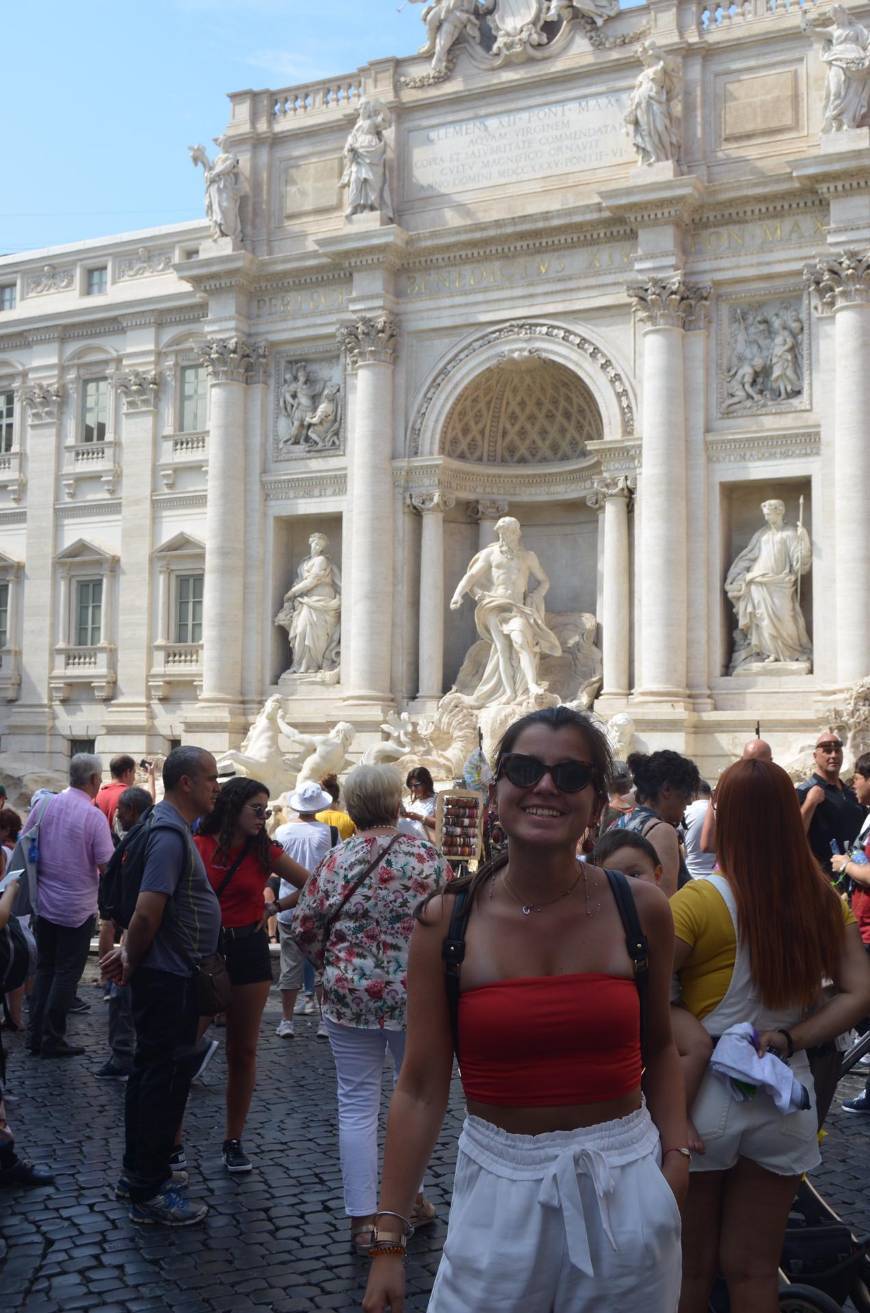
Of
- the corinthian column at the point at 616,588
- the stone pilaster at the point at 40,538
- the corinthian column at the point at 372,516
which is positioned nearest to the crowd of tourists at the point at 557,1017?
the corinthian column at the point at 616,588

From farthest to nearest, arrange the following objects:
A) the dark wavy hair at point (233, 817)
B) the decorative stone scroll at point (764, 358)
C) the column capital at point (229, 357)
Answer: the column capital at point (229, 357) < the decorative stone scroll at point (764, 358) < the dark wavy hair at point (233, 817)

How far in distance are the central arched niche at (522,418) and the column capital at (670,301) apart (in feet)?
6.45

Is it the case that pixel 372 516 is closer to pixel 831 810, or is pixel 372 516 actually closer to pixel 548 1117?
pixel 831 810

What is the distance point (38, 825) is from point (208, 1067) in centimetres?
229

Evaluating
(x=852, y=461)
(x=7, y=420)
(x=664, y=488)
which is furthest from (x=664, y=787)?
(x=7, y=420)

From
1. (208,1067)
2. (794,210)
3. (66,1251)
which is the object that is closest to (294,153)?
(794,210)

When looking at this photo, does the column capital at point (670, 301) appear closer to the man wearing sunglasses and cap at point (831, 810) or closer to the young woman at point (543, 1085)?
the man wearing sunglasses and cap at point (831, 810)

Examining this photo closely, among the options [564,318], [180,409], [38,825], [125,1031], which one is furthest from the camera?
[180,409]

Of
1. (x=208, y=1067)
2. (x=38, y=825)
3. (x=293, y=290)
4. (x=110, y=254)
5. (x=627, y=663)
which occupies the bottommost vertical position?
(x=208, y=1067)

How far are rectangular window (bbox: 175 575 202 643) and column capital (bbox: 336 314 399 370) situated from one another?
19.1 feet

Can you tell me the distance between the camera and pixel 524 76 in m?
22.6

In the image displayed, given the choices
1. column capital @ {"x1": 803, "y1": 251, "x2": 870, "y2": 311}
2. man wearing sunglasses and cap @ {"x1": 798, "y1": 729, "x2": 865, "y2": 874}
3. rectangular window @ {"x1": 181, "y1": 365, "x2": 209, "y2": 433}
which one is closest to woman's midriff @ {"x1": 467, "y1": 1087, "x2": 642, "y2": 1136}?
man wearing sunglasses and cap @ {"x1": 798, "y1": 729, "x2": 865, "y2": 874}

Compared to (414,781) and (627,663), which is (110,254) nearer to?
(627,663)

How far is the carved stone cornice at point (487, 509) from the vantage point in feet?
77.8
